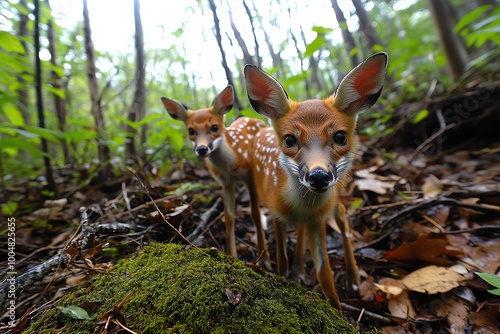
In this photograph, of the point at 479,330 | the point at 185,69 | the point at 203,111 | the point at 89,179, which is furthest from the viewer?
the point at 185,69

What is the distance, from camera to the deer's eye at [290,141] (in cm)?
188

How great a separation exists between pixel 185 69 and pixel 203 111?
7952mm

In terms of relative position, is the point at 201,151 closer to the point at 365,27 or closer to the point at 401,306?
the point at 401,306

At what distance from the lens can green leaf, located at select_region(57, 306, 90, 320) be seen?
51.3 inches

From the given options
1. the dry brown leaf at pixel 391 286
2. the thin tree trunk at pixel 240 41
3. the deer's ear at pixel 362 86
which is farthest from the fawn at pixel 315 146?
the thin tree trunk at pixel 240 41

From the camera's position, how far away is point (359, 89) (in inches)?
77.8

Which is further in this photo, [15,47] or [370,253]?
[370,253]

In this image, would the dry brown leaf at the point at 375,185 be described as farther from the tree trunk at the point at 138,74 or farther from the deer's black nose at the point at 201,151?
the tree trunk at the point at 138,74

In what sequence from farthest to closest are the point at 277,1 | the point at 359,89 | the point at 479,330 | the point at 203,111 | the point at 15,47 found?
the point at 277,1 < the point at 203,111 < the point at 15,47 < the point at 359,89 < the point at 479,330

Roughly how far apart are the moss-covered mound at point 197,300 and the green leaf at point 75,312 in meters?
0.02

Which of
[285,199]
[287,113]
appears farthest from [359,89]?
[285,199]

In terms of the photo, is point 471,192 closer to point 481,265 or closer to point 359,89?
point 481,265

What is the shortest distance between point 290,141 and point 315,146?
0.20 meters

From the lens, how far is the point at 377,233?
2.73 metres
